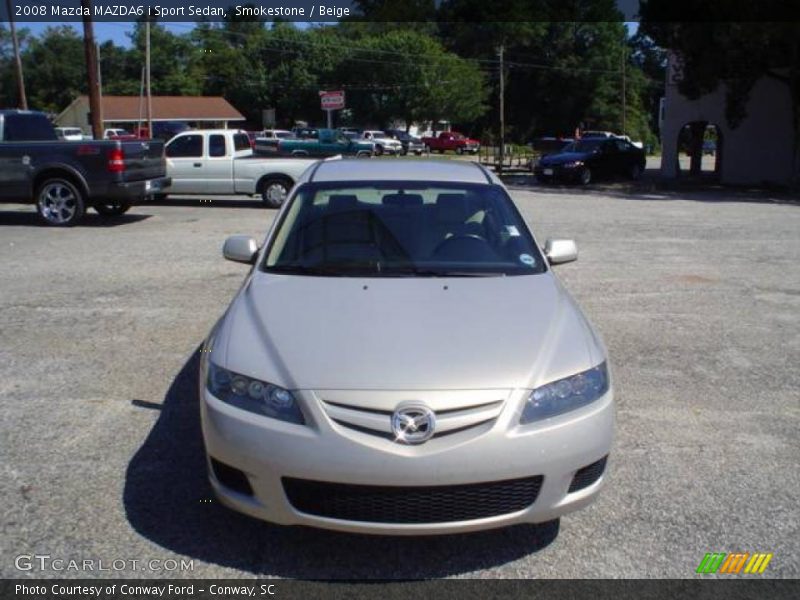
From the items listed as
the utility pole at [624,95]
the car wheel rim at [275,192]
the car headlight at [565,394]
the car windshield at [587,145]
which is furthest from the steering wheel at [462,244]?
the utility pole at [624,95]

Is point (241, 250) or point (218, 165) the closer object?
point (241, 250)

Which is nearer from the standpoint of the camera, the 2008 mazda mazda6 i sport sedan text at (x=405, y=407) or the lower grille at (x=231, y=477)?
the 2008 mazda mazda6 i sport sedan text at (x=405, y=407)

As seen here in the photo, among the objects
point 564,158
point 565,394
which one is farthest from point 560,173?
point 565,394

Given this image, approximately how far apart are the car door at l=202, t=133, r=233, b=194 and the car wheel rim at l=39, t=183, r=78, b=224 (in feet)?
13.5

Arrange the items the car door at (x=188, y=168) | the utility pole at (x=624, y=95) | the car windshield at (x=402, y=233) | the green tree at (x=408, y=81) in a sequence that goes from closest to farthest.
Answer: the car windshield at (x=402, y=233)
the car door at (x=188, y=168)
the utility pole at (x=624, y=95)
the green tree at (x=408, y=81)

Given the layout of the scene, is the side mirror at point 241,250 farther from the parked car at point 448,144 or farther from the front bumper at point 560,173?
the parked car at point 448,144

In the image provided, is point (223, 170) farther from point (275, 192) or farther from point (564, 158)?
point (564, 158)

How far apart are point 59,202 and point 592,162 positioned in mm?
18533

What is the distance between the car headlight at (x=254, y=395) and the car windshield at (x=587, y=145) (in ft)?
85.4

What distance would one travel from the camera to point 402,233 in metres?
4.77

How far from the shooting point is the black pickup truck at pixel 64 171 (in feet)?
43.8

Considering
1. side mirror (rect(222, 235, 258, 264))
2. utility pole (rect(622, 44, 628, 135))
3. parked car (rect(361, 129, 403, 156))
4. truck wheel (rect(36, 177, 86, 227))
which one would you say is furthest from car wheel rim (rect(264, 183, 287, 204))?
utility pole (rect(622, 44, 628, 135))

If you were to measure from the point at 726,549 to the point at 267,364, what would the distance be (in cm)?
214

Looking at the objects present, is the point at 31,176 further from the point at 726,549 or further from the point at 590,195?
the point at 590,195
